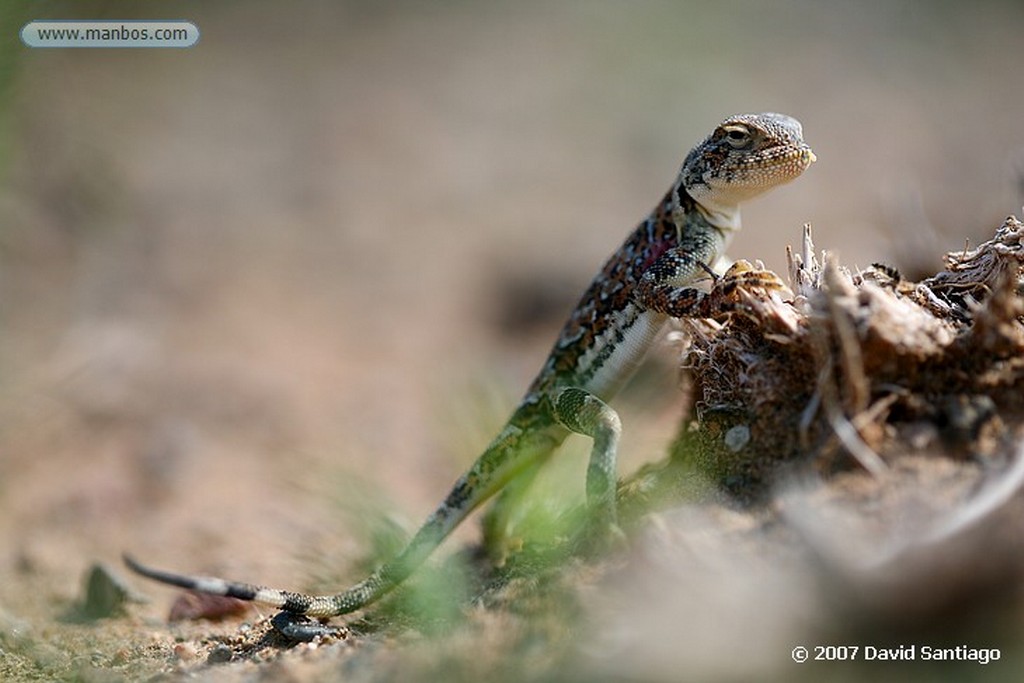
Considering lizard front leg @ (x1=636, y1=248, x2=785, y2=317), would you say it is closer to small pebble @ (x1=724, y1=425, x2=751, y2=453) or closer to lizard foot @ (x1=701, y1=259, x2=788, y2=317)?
lizard foot @ (x1=701, y1=259, x2=788, y2=317)

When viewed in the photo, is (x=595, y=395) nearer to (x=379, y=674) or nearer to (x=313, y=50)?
(x=379, y=674)

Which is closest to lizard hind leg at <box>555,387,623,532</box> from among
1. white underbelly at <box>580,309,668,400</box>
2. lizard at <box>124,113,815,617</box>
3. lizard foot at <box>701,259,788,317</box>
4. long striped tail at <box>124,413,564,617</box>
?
lizard at <box>124,113,815,617</box>

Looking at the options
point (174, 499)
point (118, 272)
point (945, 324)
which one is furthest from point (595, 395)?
point (118, 272)

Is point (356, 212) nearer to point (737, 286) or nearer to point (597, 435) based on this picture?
point (597, 435)

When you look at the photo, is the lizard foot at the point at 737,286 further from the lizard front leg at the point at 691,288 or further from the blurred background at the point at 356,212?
the blurred background at the point at 356,212

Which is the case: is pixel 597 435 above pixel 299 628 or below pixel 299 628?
above

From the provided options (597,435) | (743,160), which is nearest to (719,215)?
(743,160)
